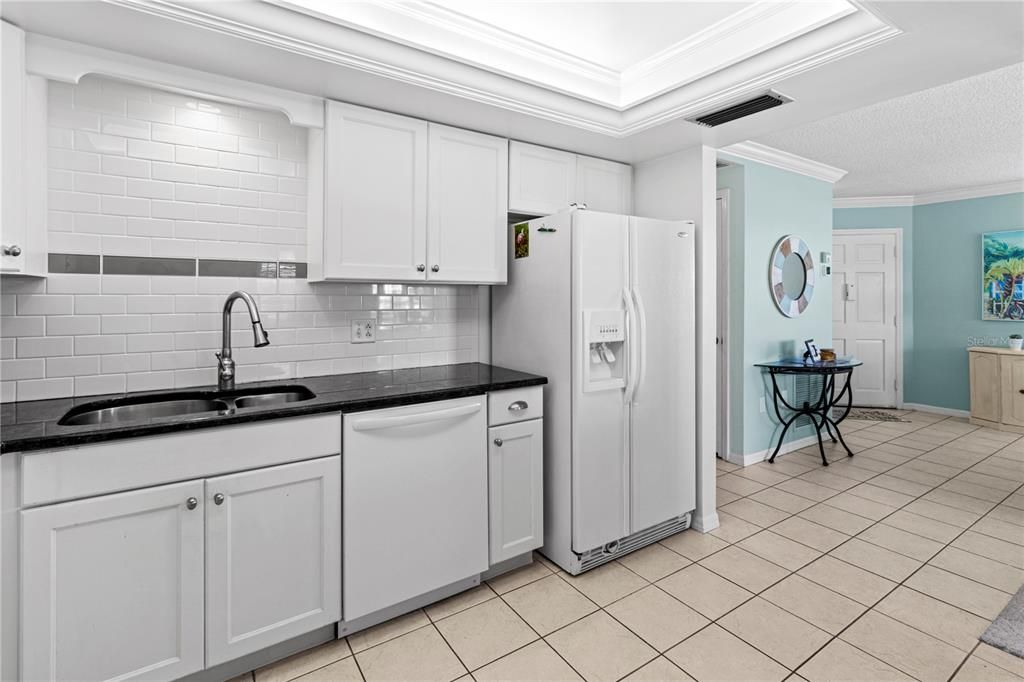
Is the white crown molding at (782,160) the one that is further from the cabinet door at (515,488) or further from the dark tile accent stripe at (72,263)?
the dark tile accent stripe at (72,263)

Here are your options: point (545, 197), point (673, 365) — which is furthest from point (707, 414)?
point (545, 197)

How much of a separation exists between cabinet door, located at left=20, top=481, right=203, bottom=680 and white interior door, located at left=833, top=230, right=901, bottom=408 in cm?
697

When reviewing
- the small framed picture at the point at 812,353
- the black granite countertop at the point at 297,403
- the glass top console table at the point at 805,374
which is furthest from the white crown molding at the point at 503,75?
the small framed picture at the point at 812,353

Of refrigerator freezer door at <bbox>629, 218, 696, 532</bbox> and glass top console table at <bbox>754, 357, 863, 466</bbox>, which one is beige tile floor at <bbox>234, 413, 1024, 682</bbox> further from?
glass top console table at <bbox>754, 357, 863, 466</bbox>

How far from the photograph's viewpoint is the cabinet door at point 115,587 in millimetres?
1480

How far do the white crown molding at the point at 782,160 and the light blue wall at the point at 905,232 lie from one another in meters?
1.65

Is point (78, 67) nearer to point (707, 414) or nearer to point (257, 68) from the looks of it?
point (257, 68)

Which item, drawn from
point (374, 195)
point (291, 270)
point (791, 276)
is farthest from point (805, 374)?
point (291, 270)

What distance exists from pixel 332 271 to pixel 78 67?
1.10 m

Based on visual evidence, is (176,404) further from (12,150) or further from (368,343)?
(12,150)

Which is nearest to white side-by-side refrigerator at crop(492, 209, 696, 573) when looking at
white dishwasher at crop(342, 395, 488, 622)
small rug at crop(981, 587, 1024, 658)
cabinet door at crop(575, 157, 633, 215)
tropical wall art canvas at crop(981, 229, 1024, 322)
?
white dishwasher at crop(342, 395, 488, 622)

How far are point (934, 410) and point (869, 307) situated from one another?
1386mm

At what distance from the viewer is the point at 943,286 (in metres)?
5.91

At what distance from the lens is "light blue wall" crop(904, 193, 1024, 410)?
5.57 meters
